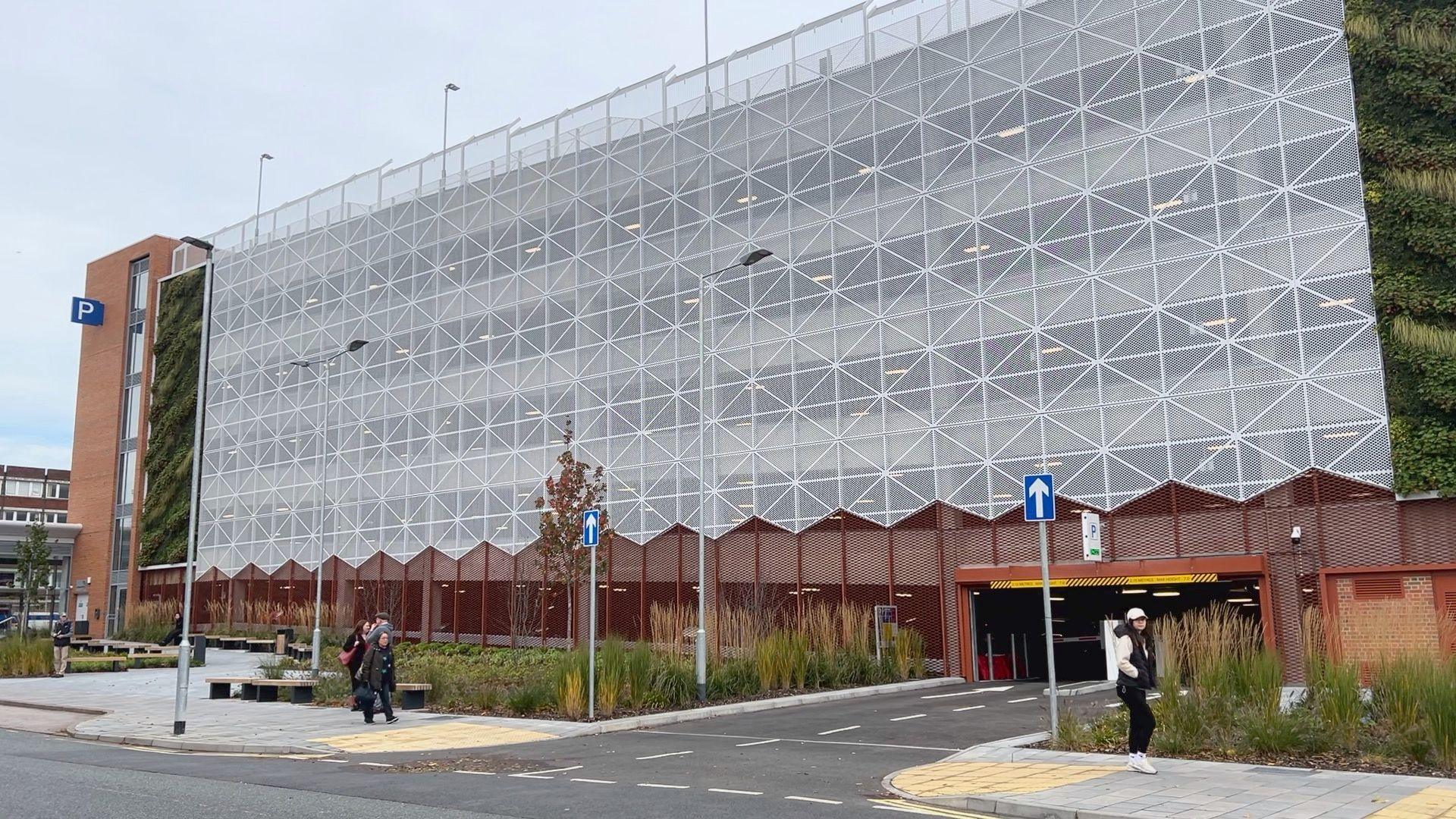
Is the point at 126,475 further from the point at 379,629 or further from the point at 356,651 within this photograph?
the point at 379,629

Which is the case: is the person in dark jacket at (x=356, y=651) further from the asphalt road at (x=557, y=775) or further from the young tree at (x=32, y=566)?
the young tree at (x=32, y=566)

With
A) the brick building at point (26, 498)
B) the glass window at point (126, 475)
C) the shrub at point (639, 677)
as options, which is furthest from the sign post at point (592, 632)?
the brick building at point (26, 498)

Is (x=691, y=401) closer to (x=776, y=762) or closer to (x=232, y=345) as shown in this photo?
(x=776, y=762)

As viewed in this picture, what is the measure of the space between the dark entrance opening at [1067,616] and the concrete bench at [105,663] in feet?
82.4

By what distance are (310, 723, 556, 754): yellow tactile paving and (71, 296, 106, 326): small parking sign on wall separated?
54103 mm

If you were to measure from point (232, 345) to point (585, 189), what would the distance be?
75.0 ft

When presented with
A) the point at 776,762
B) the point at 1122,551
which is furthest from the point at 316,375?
the point at 776,762

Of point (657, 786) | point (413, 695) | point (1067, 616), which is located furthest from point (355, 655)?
point (1067, 616)

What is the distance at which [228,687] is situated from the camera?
26188mm

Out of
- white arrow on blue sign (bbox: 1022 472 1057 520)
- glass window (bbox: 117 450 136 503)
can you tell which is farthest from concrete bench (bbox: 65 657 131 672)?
white arrow on blue sign (bbox: 1022 472 1057 520)

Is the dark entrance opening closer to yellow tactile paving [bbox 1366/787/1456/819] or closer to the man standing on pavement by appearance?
the man standing on pavement

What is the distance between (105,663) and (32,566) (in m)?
22.3

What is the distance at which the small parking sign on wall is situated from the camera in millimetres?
62719

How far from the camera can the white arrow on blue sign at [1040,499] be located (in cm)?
1609
